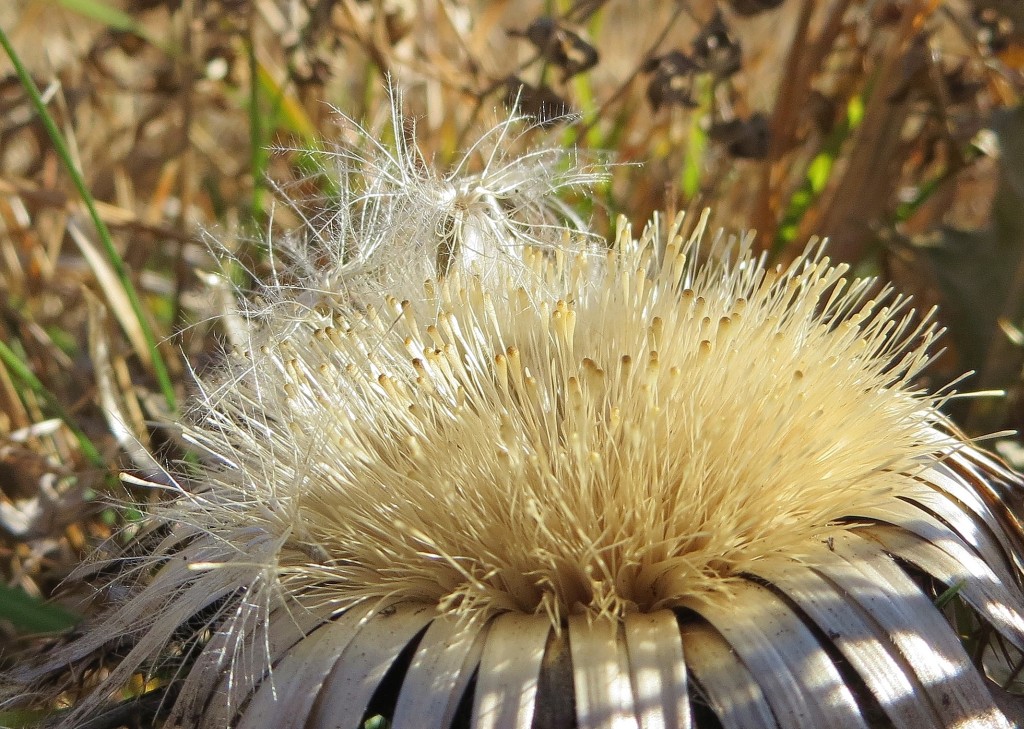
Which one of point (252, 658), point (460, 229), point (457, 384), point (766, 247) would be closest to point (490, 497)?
point (457, 384)

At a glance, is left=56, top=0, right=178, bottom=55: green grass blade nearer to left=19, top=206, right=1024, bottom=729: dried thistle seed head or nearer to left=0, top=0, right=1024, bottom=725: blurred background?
left=0, top=0, right=1024, bottom=725: blurred background

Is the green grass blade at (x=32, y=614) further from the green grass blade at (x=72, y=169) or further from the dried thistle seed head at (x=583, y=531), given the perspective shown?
the green grass blade at (x=72, y=169)

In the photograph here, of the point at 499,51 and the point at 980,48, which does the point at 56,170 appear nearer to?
the point at 499,51

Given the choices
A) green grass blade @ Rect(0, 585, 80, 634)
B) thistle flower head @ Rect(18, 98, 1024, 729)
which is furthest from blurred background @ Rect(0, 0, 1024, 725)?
thistle flower head @ Rect(18, 98, 1024, 729)

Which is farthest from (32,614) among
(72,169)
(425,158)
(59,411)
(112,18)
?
(112,18)

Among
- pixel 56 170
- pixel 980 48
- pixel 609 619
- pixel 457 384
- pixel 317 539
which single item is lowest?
pixel 609 619

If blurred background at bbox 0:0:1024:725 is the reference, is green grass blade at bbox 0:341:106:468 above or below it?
below
